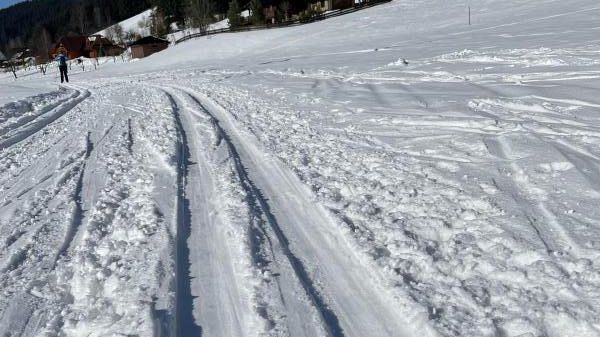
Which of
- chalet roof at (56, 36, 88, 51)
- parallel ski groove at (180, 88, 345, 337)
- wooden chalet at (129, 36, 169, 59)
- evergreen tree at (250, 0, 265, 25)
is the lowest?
parallel ski groove at (180, 88, 345, 337)

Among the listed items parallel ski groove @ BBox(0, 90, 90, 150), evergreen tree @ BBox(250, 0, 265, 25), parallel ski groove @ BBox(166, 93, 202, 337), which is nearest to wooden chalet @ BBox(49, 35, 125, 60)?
evergreen tree @ BBox(250, 0, 265, 25)

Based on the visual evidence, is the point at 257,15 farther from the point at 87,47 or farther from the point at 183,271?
the point at 183,271

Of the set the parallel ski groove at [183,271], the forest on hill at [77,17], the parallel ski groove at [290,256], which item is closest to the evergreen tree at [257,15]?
the forest on hill at [77,17]

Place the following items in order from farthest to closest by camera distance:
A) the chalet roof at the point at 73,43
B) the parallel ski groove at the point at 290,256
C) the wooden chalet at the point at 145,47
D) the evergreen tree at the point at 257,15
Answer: the chalet roof at the point at 73,43 < the wooden chalet at the point at 145,47 < the evergreen tree at the point at 257,15 < the parallel ski groove at the point at 290,256

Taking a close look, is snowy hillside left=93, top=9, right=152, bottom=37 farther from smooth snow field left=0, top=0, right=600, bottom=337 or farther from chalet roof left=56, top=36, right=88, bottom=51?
smooth snow field left=0, top=0, right=600, bottom=337

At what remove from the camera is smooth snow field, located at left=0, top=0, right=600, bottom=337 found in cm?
299

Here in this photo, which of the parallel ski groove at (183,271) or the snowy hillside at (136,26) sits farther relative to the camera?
the snowy hillside at (136,26)

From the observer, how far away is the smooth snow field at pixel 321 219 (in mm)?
2986

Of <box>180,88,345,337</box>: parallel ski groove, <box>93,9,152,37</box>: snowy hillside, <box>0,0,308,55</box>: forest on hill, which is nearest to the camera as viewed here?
<box>180,88,345,337</box>: parallel ski groove

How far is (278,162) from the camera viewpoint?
618 centimetres

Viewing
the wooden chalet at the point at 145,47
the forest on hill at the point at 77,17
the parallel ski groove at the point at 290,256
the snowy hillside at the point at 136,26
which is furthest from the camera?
the snowy hillside at the point at 136,26

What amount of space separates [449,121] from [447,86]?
10.6 ft

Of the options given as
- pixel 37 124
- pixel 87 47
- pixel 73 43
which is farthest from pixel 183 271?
pixel 73 43

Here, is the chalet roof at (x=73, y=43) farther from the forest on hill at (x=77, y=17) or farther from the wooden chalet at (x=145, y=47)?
the wooden chalet at (x=145, y=47)
